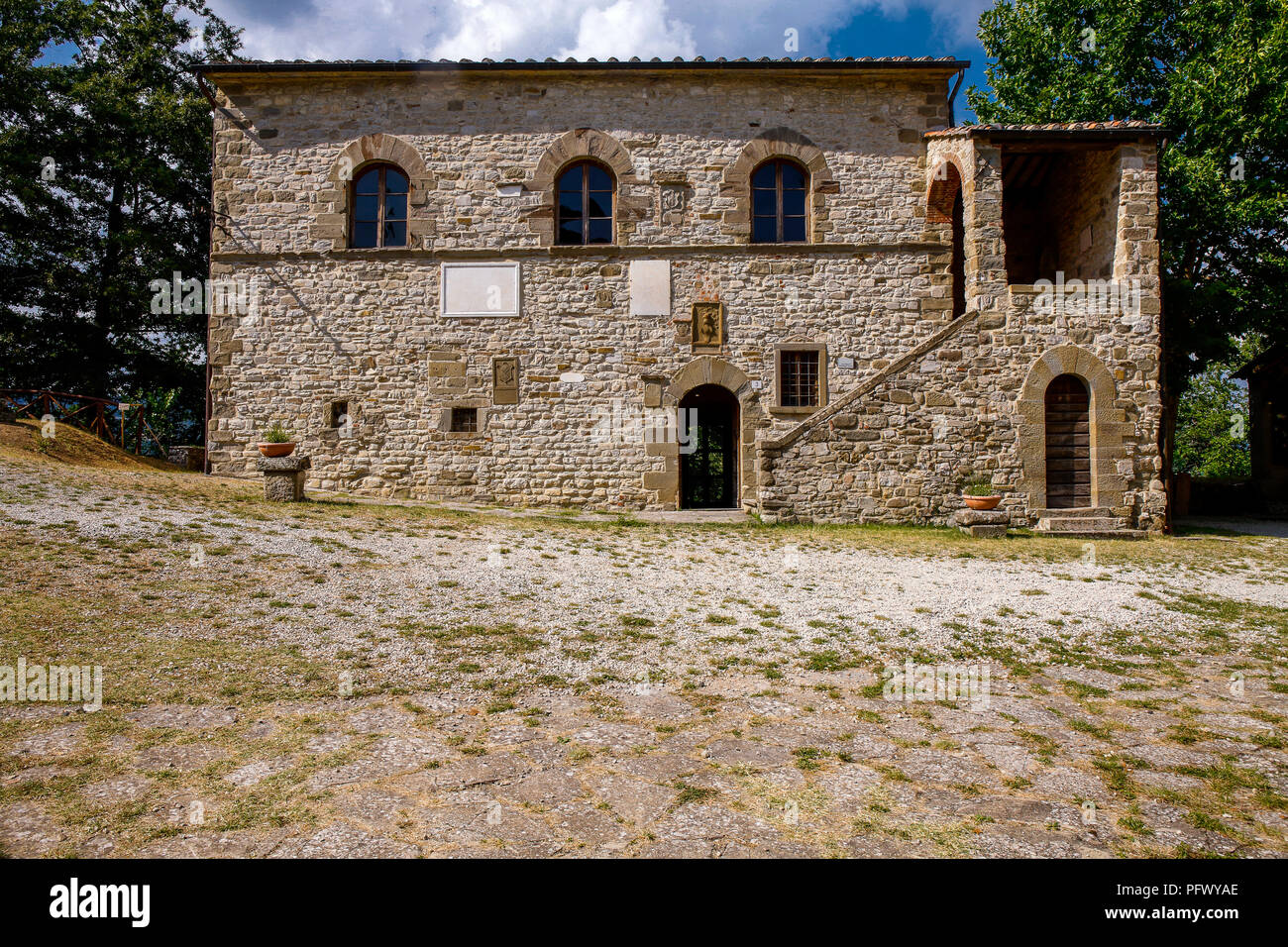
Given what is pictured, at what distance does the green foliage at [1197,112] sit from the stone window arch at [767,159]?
688 centimetres

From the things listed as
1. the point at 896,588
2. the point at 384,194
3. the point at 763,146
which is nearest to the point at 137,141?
the point at 384,194

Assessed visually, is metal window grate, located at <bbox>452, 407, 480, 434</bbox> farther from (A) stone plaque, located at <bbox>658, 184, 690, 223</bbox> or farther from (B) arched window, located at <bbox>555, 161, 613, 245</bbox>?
(A) stone plaque, located at <bbox>658, 184, 690, 223</bbox>

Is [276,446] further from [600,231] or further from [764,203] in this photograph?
[764,203]

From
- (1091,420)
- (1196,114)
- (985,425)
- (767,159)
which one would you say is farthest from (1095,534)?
(1196,114)

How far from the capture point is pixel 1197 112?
14.0 m

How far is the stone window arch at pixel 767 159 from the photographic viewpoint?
43.0ft

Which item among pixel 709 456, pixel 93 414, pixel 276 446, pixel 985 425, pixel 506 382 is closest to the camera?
pixel 276 446

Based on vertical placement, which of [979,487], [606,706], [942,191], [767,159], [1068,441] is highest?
[767,159]

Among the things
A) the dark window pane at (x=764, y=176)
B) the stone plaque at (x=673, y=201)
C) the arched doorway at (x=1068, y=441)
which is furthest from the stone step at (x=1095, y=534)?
the stone plaque at (x=673, y=201)

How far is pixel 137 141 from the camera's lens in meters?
17.5

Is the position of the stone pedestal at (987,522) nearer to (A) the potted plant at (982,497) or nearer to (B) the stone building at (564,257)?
(A) the potted plant at (982,497)

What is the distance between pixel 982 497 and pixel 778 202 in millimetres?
7051
